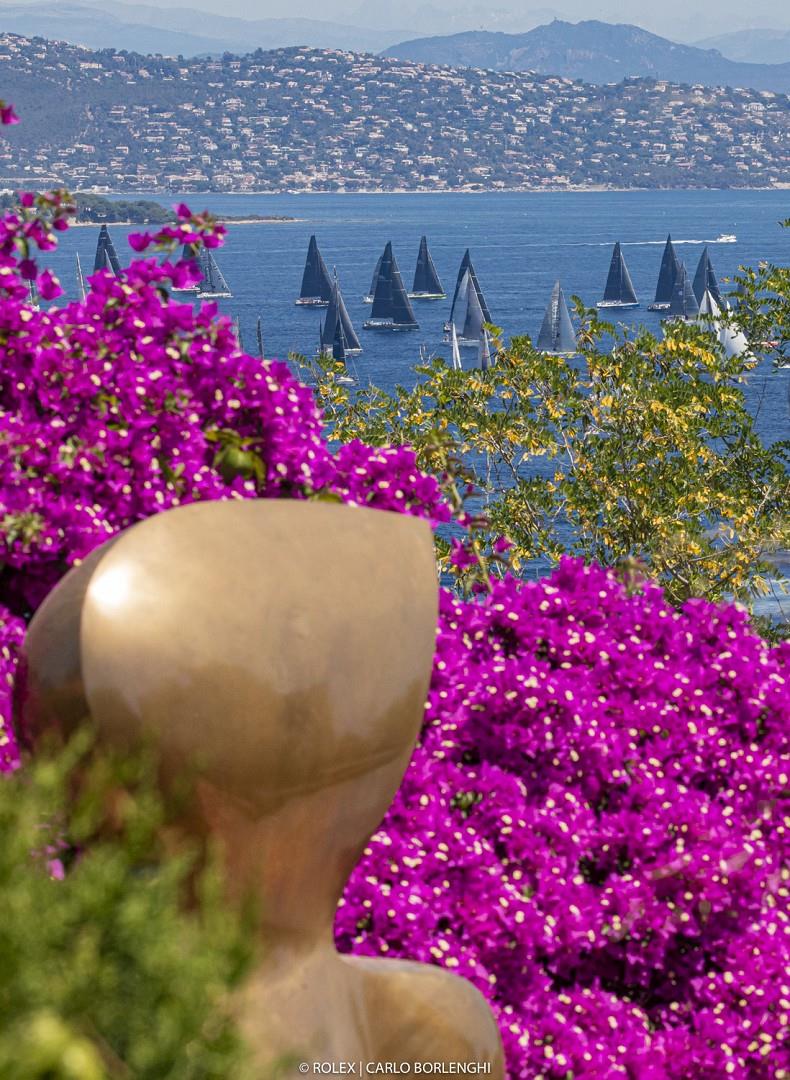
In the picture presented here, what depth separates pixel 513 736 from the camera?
5133 millimetres

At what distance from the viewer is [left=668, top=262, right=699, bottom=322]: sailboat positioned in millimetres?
100375

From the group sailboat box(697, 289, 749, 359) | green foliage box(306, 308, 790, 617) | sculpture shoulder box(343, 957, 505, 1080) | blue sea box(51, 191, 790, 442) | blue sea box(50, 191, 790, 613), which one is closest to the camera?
sculpture shoulder box(343, 957, 505, 1080)

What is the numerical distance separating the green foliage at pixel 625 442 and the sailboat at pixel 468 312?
225 ft

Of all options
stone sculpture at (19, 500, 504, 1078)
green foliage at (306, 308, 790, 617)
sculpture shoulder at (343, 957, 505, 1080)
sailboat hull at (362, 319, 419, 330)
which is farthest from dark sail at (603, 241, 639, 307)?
stone sculpture at (19, 500, 504, 1078)

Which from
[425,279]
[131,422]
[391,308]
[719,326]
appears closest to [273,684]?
[131,422]

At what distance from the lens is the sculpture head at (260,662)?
3.03 metres

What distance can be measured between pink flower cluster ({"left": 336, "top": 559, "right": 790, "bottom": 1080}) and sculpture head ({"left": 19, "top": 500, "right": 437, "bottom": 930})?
128 cm

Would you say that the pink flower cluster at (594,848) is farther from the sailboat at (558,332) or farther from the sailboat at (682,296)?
the sailboat at (682,296)

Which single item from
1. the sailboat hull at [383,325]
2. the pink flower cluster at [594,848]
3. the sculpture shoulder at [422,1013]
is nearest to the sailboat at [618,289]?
the sailboat hull at [383,325]

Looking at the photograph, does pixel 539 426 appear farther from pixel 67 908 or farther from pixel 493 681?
pixel 67 908

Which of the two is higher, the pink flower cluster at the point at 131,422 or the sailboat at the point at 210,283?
the pink flower cluster at the point at 131,422

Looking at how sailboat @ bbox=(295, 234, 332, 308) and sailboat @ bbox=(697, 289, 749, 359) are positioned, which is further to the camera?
sailboat @ bbox=(295, 234, 332, 308)

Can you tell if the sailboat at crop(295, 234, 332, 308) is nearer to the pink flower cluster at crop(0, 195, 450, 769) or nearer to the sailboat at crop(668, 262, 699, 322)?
the sailboat at crop(668, 262, 699, 322)

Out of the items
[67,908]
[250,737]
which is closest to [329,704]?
[250,737]
